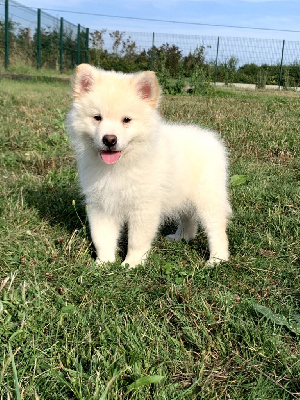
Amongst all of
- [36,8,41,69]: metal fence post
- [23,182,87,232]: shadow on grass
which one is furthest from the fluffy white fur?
[36,8,41,69]: metal fence post

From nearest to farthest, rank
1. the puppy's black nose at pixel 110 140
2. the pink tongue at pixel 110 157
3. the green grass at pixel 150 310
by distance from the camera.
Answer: the green grass at pixel 150 310
the puppy's black nose at pixel 110 140
the pink tongue at pixel 110 157

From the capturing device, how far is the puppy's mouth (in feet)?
8.48

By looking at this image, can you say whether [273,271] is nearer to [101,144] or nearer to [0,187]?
[101,144]

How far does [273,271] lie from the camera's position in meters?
2.65

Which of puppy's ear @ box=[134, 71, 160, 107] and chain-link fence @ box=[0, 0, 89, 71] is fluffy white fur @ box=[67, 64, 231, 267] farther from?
chain-link fence @ box=[0, 0, 89, 71]

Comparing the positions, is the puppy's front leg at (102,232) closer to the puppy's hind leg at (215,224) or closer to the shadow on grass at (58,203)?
the shadow on grass at (58,203)

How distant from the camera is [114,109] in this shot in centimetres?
253

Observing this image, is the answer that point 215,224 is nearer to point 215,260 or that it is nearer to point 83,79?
point 215,260

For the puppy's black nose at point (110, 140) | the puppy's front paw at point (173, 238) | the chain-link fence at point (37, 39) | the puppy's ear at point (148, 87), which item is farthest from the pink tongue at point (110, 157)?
the chain-link fence at point (37, 39)

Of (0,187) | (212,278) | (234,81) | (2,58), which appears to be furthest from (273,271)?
(234,81)

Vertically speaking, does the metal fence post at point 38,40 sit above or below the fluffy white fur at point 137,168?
above

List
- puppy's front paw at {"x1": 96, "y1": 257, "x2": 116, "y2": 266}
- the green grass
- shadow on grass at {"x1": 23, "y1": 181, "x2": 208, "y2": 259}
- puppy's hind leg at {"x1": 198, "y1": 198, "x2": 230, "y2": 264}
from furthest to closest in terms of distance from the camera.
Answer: shadow on grass at {"x1": 23, "y1": 181, "x2": 208, "y2": 259}, puppy's hind leg at {"x1": 198, "y1": 198, "x2": 230, "y2": 264}, puppy's front paw at {"x1": 96, "y1": 257, "x2": 116, "y2": 266}, the green grass

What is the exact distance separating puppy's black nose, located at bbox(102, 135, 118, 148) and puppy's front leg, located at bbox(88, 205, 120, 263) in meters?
0.54

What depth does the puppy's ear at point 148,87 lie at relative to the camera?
2.64 m
